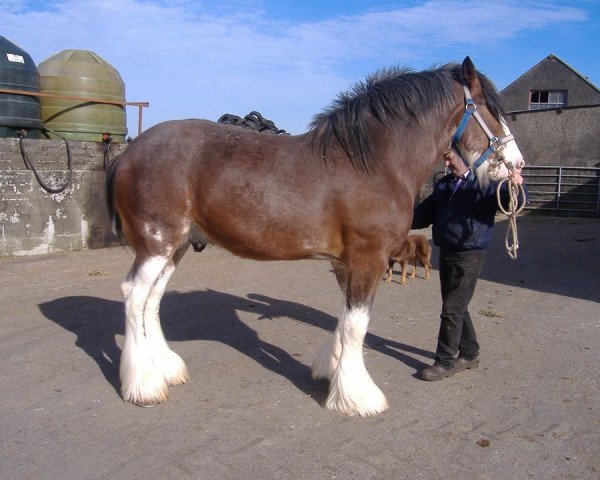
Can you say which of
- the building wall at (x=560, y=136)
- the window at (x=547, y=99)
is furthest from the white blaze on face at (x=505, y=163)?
the window at (x=547, y=99)

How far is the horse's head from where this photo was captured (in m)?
3.96

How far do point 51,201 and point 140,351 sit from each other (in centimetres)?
639

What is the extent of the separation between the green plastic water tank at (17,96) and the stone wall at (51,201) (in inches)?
24.6

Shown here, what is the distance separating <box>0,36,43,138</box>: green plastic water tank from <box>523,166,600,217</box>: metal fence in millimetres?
13806

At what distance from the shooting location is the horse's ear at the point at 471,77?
395cm

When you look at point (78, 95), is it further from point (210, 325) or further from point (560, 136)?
point (560, 136)

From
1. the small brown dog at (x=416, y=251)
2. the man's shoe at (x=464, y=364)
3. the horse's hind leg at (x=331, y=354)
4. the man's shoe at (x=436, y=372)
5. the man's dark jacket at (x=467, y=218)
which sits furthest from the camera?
the small brown dog at (x=416, y=251)

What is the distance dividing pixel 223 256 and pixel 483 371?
582cm

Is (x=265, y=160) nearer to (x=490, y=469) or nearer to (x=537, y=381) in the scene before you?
(x=490, y=469)

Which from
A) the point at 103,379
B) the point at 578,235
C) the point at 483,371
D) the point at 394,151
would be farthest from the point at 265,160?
the point at 578,235

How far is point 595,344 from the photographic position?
212 inches

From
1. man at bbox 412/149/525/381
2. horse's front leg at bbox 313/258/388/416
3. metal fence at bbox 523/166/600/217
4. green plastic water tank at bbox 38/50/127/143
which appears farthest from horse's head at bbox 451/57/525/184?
metal fence at bbox 523/166/600/217

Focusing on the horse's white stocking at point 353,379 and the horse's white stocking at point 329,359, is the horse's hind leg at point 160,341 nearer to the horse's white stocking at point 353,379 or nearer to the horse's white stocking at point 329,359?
the horse's white stocking at point 329,359

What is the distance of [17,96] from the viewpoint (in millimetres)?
9812
